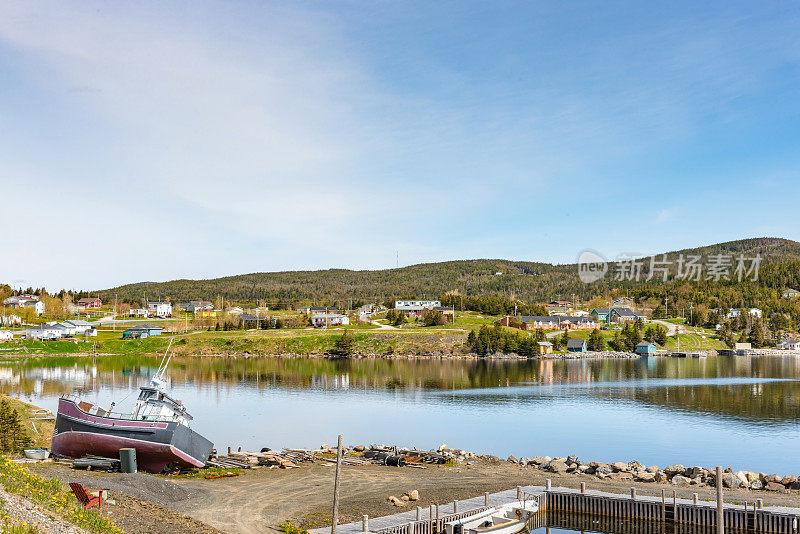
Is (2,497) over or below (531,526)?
over

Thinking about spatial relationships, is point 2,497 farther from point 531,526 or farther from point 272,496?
point 531,526

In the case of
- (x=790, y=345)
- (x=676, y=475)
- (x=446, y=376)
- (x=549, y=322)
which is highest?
(x=549, y=322)

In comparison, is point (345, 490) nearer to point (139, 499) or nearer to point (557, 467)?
point (139, 499)

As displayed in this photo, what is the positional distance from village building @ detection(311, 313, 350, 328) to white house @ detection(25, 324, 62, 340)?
6246cm

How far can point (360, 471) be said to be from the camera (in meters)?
36.0

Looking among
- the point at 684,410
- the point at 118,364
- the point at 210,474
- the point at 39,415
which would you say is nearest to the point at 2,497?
the point at 210,474

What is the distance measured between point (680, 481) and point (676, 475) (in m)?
0.76

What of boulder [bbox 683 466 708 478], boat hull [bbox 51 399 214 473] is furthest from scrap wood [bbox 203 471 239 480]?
boulder [bbox 683 466 708 478]

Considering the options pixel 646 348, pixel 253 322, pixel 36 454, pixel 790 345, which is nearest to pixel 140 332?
pixel 253 322

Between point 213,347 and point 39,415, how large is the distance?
94.1 m

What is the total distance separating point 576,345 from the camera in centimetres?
15638

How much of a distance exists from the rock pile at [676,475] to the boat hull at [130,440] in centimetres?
1903

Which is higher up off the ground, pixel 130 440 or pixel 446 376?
pixel 130 440

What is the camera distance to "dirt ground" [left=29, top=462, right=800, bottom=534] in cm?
2492
